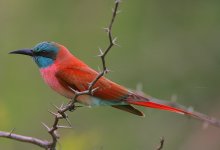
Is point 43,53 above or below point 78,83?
above

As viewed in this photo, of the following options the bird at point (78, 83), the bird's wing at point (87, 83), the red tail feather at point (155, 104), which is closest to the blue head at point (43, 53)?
the bird at point (78, 83)

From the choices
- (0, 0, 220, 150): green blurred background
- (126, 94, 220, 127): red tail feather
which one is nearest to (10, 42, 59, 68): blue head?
(126, 94, 220, 127): red tail feather

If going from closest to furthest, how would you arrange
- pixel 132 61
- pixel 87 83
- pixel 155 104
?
pixel 155 104, pixel 87 83, pixel 132 61

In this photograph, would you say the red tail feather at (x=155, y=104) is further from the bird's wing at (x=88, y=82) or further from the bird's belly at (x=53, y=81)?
the bird's belly at (x=53, y=81)

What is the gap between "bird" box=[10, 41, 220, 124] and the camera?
5.11 metres

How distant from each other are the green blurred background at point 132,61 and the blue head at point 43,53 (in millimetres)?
1114

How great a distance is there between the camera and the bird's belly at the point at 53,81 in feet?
17.0

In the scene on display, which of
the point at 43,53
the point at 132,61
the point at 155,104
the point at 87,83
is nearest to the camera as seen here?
the point at 155,104

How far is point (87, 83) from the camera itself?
5.17m

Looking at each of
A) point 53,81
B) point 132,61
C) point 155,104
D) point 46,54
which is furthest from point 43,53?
point 132,61

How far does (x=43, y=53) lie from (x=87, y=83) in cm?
40

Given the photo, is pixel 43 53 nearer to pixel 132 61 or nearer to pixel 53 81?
pixel 53 81

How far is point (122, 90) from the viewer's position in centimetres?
524

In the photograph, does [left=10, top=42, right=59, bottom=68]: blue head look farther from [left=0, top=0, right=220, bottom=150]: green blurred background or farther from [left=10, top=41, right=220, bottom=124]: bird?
[left=0, top=0, right=220, bottom=150]: green blurred background
